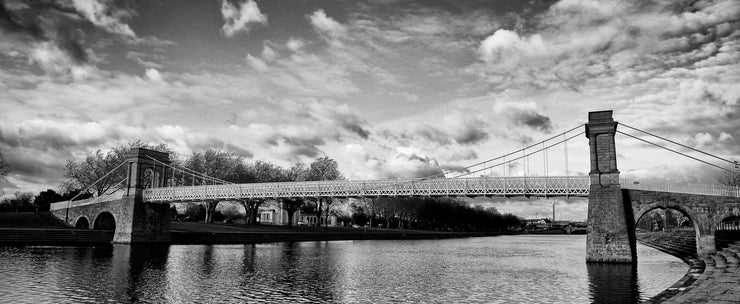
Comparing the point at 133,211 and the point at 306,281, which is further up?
the point at 133,211

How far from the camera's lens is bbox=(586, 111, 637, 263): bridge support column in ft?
121

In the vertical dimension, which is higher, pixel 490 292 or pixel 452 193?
pixel 452 193

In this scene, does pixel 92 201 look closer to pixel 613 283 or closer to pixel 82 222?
pixel 82 222

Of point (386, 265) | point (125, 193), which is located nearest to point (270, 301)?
point (386, 265)

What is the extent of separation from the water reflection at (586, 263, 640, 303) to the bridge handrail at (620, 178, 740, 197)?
5.86m

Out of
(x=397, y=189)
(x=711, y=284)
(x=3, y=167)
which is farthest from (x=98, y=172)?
(x=711, y=284)

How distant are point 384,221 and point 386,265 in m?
96.8

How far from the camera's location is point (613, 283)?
88.5ft

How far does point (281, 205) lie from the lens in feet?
284

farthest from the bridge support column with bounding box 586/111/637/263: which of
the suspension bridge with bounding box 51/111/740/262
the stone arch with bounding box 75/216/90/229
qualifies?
the stone arch with bounding box 75/216/90/229

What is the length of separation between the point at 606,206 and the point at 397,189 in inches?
692

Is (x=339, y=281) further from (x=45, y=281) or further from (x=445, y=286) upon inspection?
(x=45, y=281)

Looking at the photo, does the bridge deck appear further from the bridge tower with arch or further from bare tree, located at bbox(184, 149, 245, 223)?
bare tree, located at bbox(184, 149, 245, 223)

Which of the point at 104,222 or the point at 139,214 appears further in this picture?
the point at 104,222
